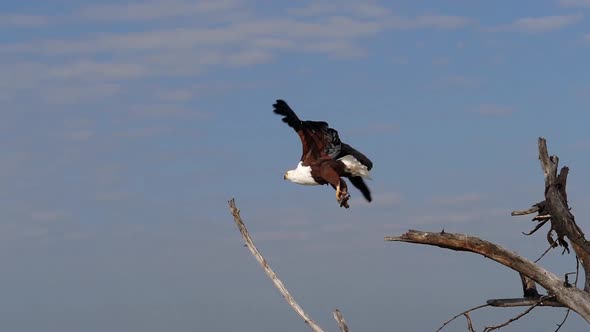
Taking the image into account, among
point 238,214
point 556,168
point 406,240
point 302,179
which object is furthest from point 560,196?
point 238,214

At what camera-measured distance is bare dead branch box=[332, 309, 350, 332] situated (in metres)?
11.8

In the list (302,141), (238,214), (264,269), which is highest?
(302,141)

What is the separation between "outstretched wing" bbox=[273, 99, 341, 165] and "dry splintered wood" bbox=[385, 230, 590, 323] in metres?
2.70

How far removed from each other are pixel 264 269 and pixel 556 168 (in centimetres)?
450

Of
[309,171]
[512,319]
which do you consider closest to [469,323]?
[512,319]

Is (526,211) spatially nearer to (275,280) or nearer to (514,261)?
(514,261)

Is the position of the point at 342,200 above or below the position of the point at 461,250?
above

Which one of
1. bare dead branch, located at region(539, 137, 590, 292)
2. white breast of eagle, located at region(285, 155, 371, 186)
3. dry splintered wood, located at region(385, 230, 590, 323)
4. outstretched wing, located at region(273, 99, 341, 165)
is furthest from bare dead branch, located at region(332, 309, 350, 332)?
bare dead branch, located at region(539, 137, 590, 292)

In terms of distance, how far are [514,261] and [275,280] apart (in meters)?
3.25

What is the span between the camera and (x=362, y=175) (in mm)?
13328

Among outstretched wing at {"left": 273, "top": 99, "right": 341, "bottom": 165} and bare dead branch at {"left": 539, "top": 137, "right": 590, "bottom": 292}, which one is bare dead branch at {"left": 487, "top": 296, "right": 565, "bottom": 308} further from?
outstretched wing at {"left": 273, "top": 99, "right": 341, "bottom": 165}

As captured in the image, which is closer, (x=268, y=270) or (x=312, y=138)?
(x=268, y=270)

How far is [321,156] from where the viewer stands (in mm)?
13391

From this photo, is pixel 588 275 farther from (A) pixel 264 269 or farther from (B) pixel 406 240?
(A) pixel 264 269
